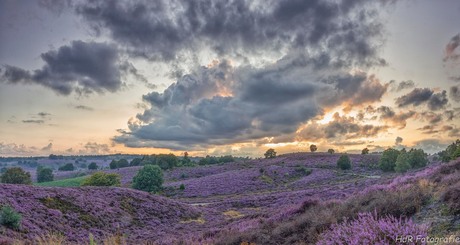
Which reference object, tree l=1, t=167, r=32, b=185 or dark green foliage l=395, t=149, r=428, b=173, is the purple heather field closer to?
dark green foliage l=395, t=149, r=428, b=173

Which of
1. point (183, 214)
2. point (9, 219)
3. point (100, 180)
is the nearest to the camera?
point (9, 219)

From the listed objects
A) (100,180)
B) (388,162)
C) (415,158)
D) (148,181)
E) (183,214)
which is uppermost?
(415,158)

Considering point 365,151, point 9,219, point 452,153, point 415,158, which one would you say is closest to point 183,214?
point 9,219

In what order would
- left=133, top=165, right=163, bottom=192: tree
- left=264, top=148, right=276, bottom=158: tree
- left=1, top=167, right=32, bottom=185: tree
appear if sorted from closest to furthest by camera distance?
left=1, top=167, right=32, bottom=185: tree, left=133, top=165, right=163, bottom=192: tree, left=264, top=148, right=276, bottom=158: tree

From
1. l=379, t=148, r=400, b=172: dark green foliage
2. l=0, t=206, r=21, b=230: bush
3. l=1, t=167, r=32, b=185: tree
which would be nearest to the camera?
l=0, t=206, r=21, b=230: bush

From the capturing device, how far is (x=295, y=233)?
12250 millimetres

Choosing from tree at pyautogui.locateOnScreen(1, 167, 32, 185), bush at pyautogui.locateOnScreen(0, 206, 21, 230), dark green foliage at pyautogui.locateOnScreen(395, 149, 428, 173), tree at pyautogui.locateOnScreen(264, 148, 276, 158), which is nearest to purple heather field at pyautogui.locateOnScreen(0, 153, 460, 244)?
bush at pyautogui.locateOnScreen(0, 206, 21, 230)

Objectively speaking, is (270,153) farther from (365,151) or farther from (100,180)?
(100,180)

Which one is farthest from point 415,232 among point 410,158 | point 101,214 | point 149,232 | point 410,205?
point 410,158

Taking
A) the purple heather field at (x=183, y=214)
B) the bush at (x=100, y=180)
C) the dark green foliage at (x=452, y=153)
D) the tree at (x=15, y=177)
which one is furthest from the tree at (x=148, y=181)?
the dark green foliage at (x=452, y=153)

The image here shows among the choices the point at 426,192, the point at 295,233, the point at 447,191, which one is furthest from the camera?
the point at 295,233

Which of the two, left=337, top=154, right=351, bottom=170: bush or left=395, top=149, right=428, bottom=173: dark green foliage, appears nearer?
left=395, top=149, right=428, bottom=173: dark green foliage

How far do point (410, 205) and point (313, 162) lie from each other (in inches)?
3789

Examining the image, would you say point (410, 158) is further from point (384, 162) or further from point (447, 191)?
point (447, 191)
